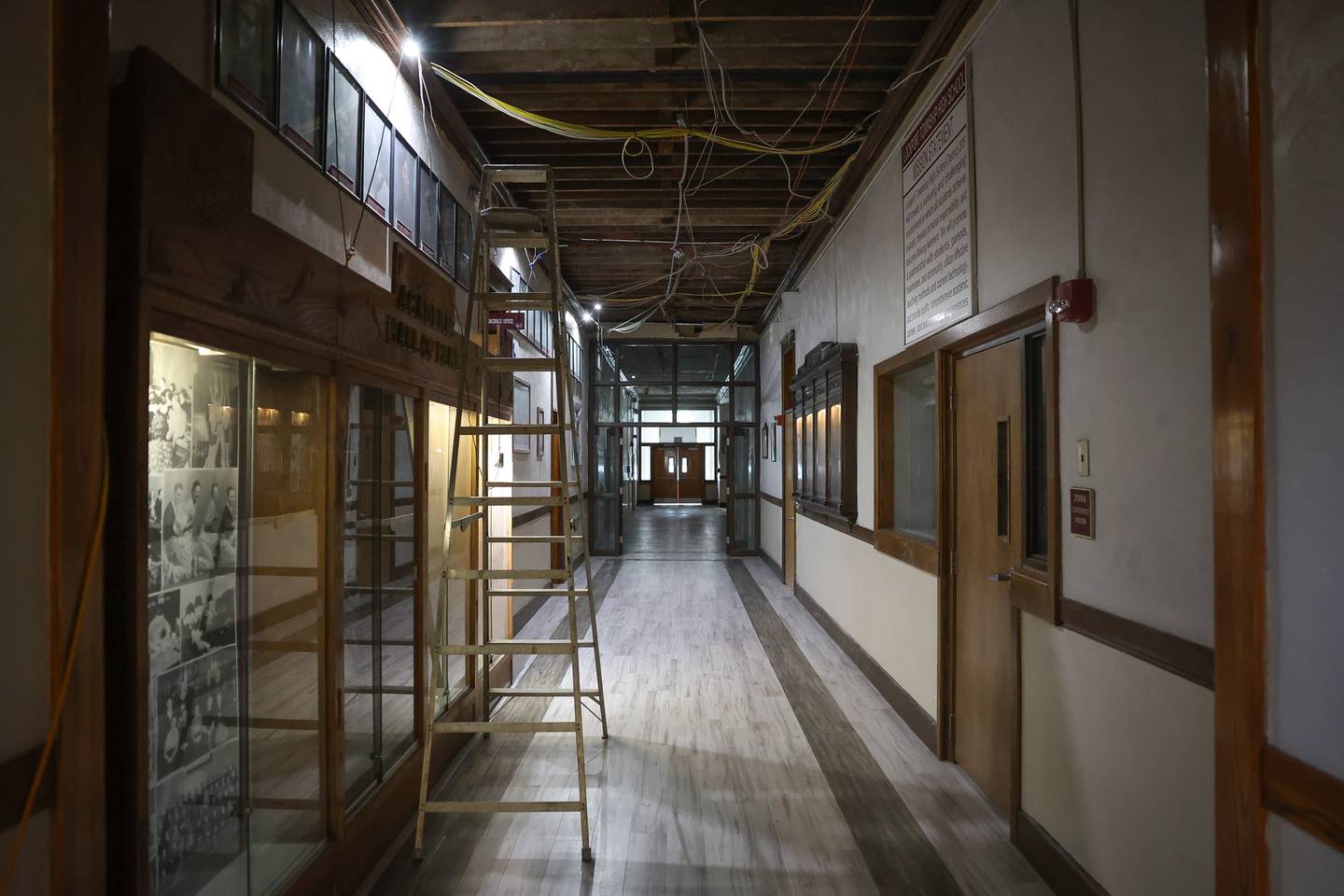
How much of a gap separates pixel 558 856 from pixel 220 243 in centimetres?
230

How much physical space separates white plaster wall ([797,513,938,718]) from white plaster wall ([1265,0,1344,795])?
2.16 metres

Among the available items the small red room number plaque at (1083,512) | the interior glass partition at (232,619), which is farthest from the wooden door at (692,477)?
the interior glass partition at (232,619)

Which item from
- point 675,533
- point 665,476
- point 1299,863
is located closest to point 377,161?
point 1299,863

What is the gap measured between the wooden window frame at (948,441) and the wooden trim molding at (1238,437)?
37.0 inches

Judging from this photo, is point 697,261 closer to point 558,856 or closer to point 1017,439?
point 1017,439

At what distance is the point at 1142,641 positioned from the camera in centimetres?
187

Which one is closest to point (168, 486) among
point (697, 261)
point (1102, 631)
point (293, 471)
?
point (293, 471)

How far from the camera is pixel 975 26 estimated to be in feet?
9.44

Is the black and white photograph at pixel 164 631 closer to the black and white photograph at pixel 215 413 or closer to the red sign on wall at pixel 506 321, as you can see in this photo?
the black and white photograph at pixel 215 413

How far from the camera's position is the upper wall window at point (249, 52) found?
182 cm

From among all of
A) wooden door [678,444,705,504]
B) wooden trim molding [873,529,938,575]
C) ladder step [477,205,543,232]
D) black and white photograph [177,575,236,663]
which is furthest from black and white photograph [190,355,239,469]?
wooden door [678,444,705,504]

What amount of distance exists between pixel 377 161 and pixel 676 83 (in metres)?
1.69

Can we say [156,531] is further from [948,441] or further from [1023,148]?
[948,441]

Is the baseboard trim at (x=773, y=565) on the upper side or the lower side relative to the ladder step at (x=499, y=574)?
lower
